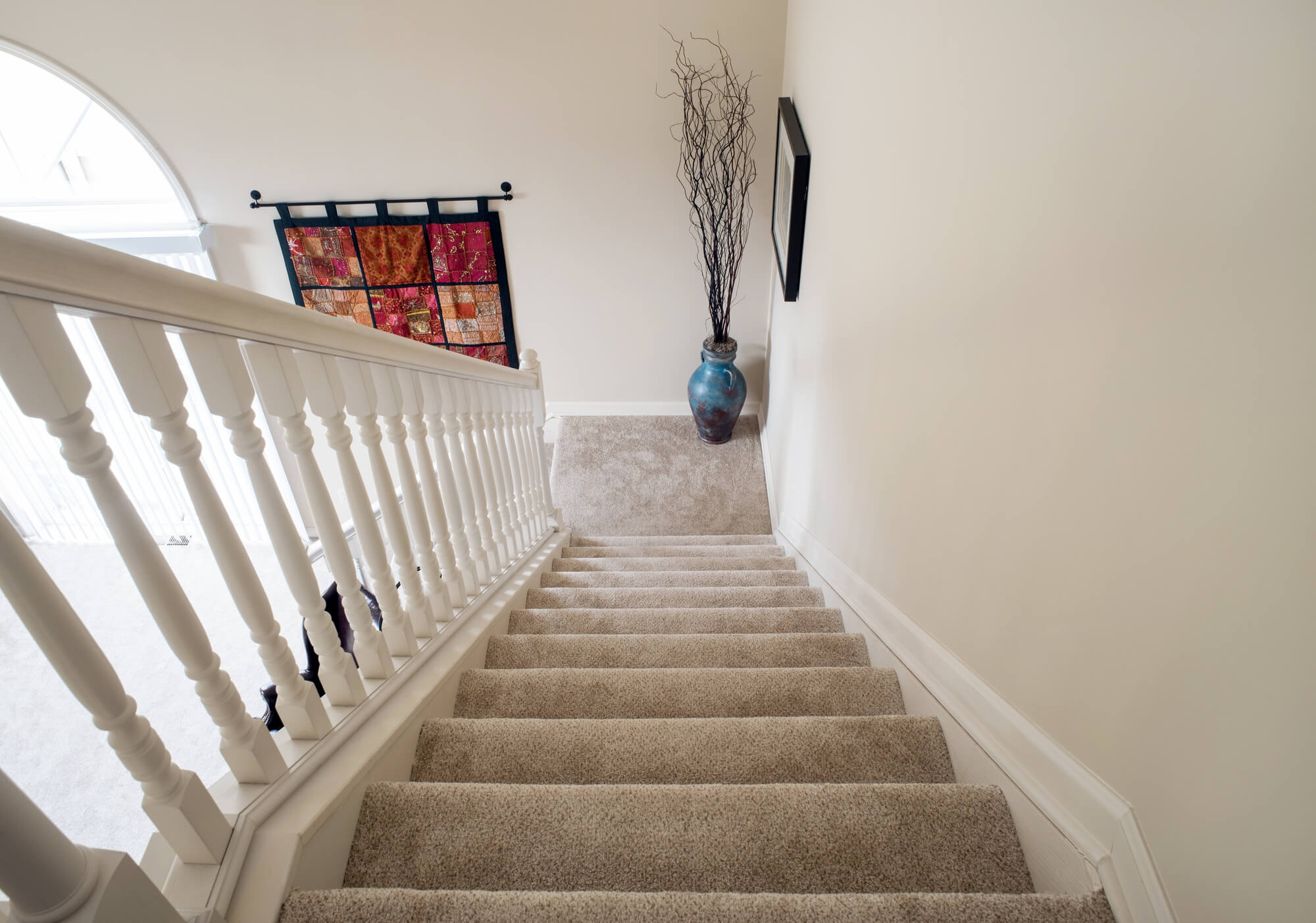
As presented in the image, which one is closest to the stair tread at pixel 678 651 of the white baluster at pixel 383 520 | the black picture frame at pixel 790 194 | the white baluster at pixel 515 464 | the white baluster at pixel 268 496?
the white baluster at pixel 383 520

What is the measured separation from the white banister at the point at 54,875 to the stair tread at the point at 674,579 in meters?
1.54

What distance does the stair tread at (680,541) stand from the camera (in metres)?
2.88

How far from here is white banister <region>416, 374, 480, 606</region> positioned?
4.28 ft

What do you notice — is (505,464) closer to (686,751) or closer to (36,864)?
(686,751)

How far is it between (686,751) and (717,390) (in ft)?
9.63

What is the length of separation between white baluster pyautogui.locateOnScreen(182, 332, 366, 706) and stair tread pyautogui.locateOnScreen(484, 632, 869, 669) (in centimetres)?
50

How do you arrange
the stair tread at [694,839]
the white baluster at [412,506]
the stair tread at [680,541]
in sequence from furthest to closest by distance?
1. the stair tread at [680,541]
2. the white baluster at [412,506]
3. the stair tread at [694,839]

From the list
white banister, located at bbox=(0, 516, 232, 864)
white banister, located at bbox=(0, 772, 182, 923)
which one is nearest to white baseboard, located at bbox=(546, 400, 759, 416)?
white banister, located at bbox=(0, 516, 232, 864)

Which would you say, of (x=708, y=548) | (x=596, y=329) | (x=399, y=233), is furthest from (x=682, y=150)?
(x=708, y=548)

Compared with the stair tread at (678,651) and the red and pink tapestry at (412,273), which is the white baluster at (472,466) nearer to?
the stair tread at (678,651)

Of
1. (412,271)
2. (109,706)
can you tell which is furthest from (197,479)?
(412,271)

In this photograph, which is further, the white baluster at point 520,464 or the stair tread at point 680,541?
the stair tread at point 680,541

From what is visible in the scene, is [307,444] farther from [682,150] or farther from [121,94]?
[121,94]

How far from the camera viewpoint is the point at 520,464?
2139 mm
